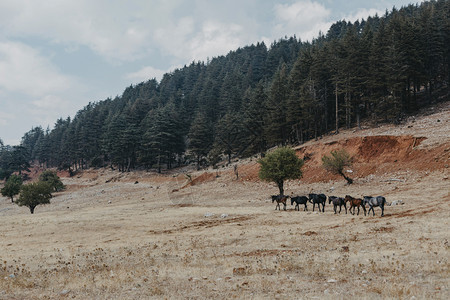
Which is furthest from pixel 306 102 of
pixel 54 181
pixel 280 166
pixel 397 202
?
pixel 54 181

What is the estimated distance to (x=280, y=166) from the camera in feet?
125

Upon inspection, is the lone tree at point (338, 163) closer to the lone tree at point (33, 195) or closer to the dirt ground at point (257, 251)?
the dirt ground at point (257, 251)

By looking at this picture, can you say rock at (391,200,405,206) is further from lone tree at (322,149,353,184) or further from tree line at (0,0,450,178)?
tree line at (0,0,450,178)

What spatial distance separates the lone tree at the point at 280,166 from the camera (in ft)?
124

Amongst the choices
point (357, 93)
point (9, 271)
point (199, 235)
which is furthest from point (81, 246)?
point (357, 93)

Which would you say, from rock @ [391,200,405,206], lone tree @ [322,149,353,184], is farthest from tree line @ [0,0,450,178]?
rock @ [391,200,405,206]

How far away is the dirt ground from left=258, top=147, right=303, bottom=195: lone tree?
342 centimetres

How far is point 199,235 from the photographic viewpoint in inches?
803

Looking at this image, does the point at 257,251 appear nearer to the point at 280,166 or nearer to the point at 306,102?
the point at 280,166

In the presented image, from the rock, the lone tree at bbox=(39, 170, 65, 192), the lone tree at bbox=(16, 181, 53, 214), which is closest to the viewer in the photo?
the rock

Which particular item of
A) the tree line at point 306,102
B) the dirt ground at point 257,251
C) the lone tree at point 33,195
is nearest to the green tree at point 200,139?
the tree line at point 306,102

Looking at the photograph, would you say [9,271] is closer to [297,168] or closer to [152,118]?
[297,168]

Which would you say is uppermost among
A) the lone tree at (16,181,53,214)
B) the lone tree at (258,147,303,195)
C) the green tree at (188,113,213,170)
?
the green tree at (188,113,213,170)

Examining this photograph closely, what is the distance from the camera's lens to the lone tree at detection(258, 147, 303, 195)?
37656mm
